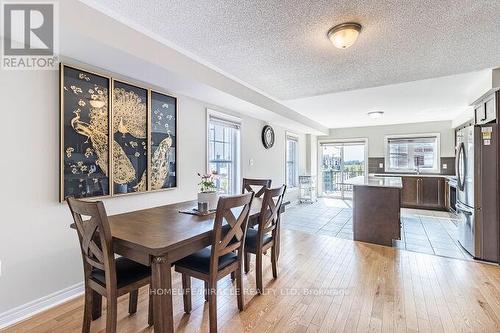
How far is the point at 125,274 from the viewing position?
1687 mm

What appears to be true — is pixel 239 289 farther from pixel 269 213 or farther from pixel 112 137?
pixel 112 137

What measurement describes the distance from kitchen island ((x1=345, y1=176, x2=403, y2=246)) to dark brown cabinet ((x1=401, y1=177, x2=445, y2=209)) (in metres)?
3.21

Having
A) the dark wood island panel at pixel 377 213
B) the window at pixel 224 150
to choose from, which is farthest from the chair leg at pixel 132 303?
the dark wood island panel at pixel 377 213

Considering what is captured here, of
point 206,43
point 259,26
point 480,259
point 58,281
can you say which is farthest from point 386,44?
point 58,281

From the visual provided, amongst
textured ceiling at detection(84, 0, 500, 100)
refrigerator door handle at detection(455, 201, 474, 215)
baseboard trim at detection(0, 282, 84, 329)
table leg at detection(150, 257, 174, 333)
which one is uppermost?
textured ceiling at detection(84, 0, 500, 100)

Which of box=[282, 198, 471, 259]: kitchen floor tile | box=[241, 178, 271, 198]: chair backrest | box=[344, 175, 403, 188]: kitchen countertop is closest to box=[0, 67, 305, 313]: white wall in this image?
box=[241, 178, 271, 198]: chair backrest

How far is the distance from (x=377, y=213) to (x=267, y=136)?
8.55ft

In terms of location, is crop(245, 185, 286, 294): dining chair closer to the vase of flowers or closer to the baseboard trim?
the vase of flowers

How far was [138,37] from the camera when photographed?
209cm

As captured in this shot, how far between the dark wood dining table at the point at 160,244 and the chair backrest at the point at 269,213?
0.55 metres

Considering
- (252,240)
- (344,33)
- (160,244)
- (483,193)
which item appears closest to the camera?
(160,244)

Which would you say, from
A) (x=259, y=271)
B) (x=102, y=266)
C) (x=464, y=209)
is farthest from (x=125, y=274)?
(x=464, y=209)

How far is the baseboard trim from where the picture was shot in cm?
189

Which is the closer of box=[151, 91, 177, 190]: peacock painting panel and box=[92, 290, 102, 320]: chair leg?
box=[92, 290, 102, 320]: chair leg
